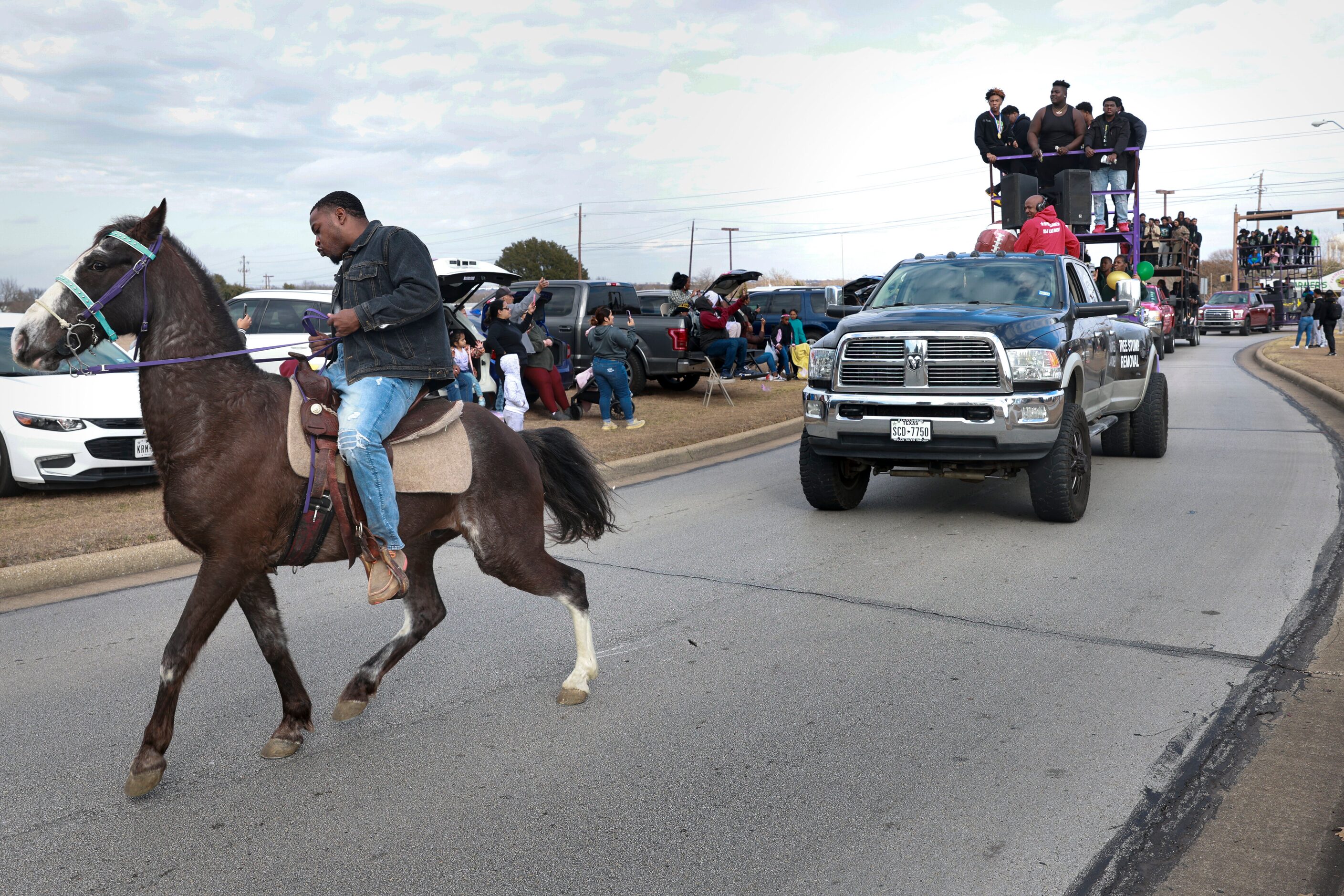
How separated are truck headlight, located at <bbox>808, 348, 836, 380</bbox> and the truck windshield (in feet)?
3.86

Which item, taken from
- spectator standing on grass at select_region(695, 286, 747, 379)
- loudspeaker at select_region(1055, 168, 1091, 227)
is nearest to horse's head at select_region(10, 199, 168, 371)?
loudspeaker at select_region(1055, 168, 1091, 227)

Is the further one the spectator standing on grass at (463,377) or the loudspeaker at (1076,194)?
the loudspeaker at (1076,194)

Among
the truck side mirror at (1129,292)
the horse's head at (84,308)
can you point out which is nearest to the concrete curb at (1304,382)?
the truck side mirror at (1129,292)

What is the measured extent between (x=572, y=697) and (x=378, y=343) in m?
1.76

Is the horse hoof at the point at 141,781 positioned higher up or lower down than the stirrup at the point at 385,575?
lower down

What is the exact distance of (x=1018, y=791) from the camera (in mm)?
3779

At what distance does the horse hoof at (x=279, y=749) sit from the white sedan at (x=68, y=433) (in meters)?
5.76

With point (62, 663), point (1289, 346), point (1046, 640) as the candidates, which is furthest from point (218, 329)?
point (1289, 346)

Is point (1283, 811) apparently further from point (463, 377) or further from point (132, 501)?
point (463, 377)

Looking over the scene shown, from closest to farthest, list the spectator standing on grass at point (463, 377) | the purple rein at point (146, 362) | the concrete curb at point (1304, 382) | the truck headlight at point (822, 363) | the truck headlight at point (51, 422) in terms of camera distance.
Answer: the purple rein at point (146, 362), the truck headlight at point (822, 363), the truck headlight at point (51, 422), the spectator standing on grass at point (463, 377), the concrete curb at point (1304, 382)

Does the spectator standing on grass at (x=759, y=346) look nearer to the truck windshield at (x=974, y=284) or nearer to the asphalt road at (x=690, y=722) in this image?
the truck windshield at (x=974, y=284)

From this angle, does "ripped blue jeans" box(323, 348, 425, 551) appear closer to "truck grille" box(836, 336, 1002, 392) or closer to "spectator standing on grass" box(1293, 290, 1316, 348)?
"truck grille" box(836, 336, 1002, 392)

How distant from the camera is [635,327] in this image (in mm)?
19094

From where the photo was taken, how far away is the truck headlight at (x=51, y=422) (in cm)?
923
